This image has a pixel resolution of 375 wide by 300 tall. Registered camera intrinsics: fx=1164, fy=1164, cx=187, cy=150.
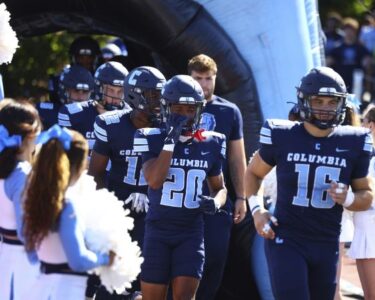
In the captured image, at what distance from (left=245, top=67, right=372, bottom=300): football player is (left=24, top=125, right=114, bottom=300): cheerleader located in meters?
1.45

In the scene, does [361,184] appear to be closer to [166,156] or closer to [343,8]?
[166,156]

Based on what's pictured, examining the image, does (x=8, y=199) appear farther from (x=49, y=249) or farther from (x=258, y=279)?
(x=258, y=279)

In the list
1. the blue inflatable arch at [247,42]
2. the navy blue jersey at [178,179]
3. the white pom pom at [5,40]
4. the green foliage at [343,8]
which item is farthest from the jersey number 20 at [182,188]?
the green foliage at [343,8]

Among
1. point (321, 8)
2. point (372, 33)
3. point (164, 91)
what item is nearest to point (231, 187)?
point (164, 91)

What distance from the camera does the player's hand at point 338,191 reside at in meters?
6.53

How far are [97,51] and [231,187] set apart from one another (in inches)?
92.6

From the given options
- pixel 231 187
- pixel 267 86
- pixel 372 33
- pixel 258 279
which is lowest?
pixel 258 279

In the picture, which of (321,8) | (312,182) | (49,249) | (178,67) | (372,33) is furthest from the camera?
(321,8)

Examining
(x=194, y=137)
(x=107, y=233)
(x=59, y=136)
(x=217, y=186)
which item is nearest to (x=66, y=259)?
(x=107, y=233)

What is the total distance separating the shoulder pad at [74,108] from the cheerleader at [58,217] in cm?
298

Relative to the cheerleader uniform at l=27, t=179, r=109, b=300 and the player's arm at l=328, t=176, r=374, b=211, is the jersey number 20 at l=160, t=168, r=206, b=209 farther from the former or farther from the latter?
the cheerleader uniform at l=27, t=179, r=109, b=300

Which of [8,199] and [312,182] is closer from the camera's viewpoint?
[8,199]

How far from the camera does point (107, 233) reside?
5.55 m

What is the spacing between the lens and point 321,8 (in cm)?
2214
